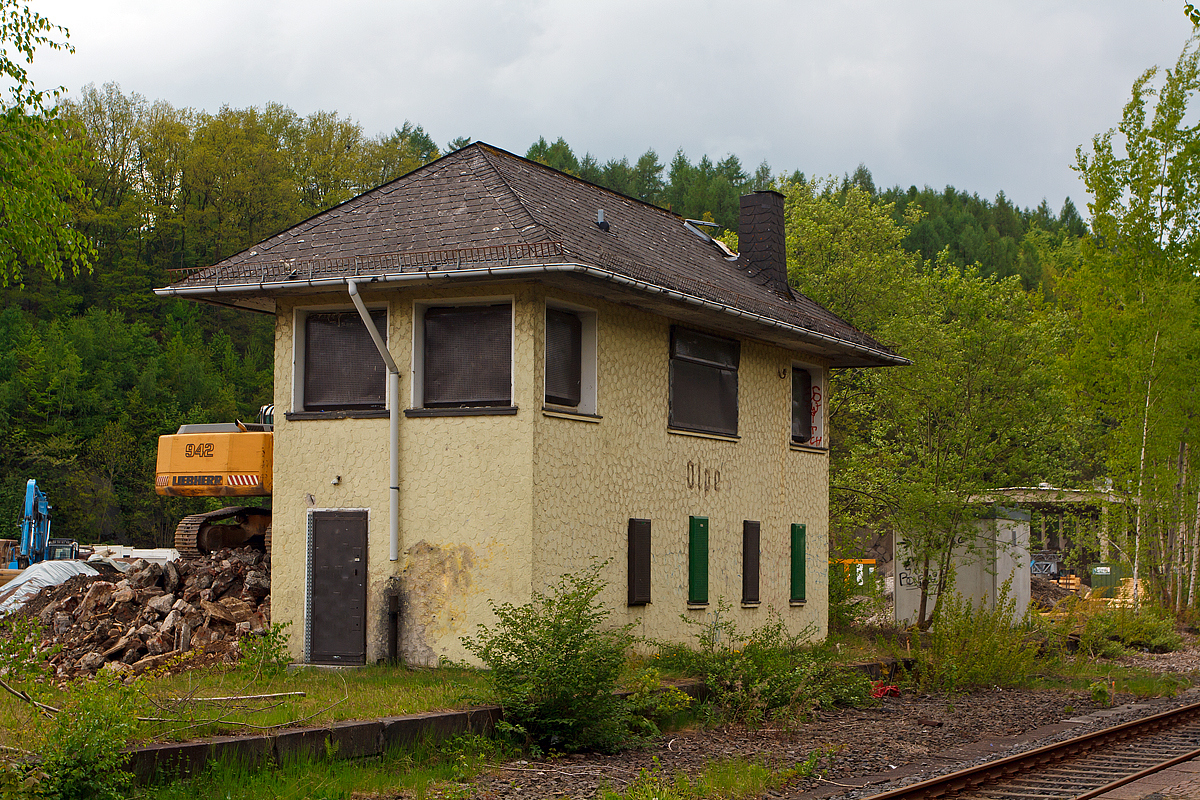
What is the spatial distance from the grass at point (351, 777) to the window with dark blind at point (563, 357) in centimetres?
481

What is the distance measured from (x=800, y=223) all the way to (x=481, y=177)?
1912 cm

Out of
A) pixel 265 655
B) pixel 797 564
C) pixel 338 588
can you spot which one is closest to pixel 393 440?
pixel 338 588

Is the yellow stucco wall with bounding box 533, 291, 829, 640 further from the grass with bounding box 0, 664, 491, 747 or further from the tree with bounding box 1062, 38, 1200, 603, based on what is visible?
the tree with bounding box 1062, 38, 1200, 603

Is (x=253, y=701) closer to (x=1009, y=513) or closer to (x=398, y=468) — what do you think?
(x=398, y=468)

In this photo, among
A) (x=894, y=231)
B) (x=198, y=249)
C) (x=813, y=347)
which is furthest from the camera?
(x=198, y=249)

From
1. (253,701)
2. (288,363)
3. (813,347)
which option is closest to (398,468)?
(288,363)

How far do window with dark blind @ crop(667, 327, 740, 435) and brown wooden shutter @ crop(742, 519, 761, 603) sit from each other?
1490 mm

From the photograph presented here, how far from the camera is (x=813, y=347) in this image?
752 inches

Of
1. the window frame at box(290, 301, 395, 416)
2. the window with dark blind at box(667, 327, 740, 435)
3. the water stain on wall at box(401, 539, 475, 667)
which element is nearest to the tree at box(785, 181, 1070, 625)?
the window with dark blind at box(667, 327, 740, 435)

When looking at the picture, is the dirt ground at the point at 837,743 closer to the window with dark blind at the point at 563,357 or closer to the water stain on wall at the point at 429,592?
the water stain on wall at the point at 429,592

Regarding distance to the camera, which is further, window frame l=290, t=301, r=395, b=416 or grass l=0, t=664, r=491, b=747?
window frame l=290, t=301, r=395, b=416

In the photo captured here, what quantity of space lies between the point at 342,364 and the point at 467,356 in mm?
1845

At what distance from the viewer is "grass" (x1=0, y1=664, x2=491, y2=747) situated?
30.0 feet

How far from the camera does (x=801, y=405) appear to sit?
20297mm
